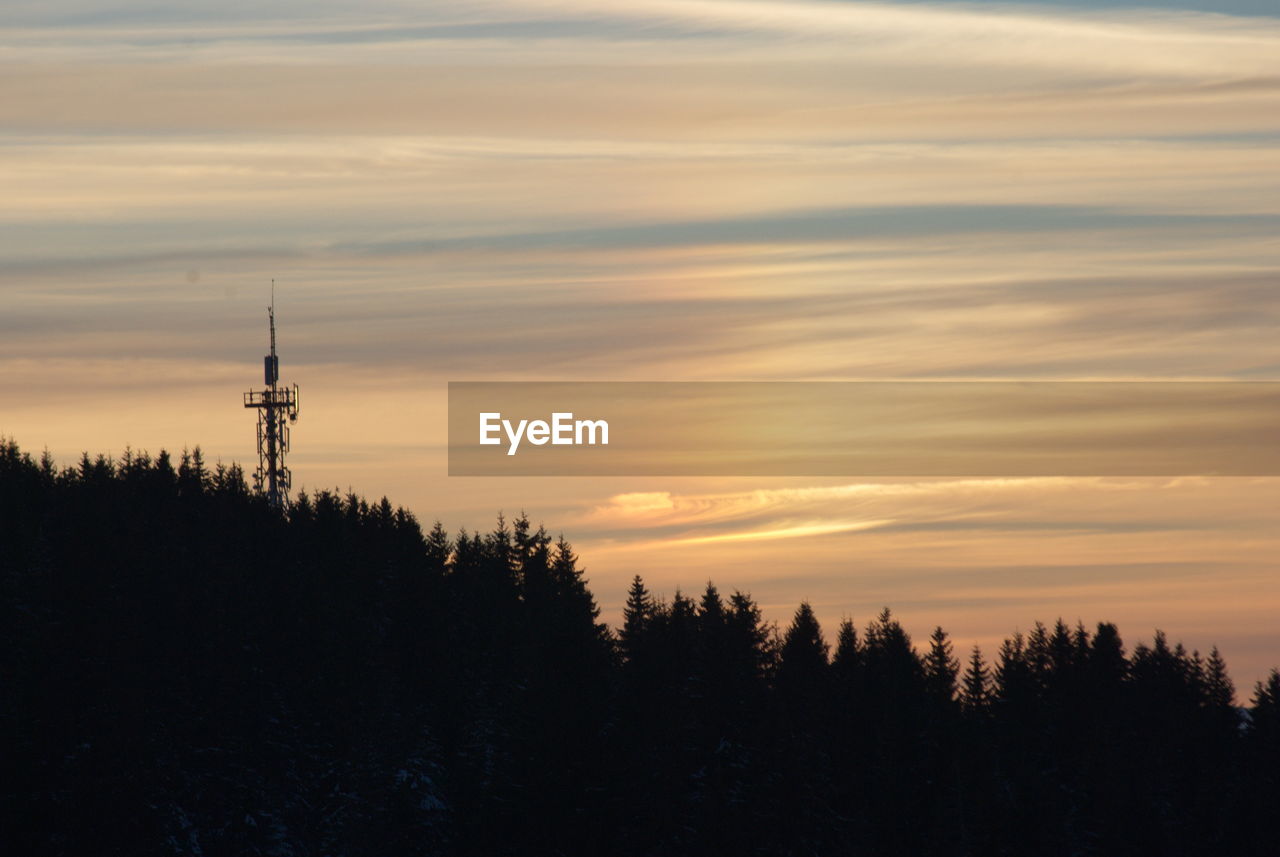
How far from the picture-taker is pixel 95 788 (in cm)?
7631

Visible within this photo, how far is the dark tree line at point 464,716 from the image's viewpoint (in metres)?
83.2

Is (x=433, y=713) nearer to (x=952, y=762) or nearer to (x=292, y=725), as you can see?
(x=292, y=725)

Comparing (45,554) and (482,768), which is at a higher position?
(45,554)

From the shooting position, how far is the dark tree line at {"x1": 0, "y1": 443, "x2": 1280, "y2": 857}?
83.2 meters

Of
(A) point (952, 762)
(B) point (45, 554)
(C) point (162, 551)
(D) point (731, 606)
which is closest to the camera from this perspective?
(B) point (45, 554)

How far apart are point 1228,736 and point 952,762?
46941 millimetres

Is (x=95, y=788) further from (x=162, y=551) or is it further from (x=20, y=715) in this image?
(x=162, y=551)

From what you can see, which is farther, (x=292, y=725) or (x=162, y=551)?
(x=162, y=551)

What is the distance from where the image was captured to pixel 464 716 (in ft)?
345

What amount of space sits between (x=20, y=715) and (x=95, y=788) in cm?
488

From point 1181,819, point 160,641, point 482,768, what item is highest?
point 160,641

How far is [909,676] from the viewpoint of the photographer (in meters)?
125

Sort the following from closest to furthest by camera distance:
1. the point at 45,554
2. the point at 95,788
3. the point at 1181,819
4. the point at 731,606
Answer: the point at 95,788
the point at 45,554
the point at 731,606
the point at 1181,819

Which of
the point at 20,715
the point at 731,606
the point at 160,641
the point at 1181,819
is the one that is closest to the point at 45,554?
the point at 160,641
